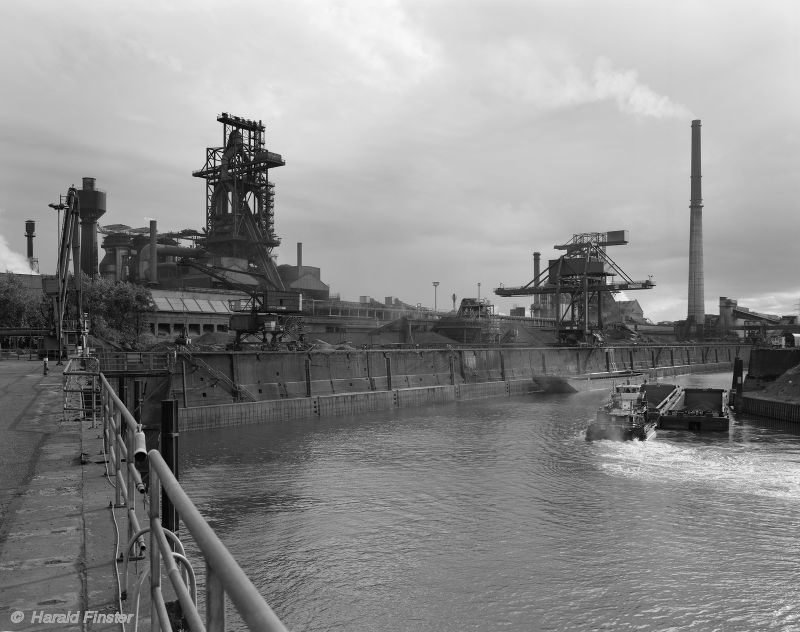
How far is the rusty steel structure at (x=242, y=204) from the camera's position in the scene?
11900 centimetres

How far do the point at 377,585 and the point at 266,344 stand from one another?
4391cm

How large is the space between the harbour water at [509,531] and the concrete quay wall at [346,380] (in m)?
8.28

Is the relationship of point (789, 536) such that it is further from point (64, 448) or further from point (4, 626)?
point (4, 626)

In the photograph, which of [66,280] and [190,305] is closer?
[66,280]

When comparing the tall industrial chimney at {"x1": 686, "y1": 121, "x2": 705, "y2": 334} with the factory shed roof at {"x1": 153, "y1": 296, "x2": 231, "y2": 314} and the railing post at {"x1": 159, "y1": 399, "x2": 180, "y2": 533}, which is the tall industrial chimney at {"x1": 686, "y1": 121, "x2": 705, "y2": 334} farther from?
the railing post at {"x1": 159, "y1": 399, "x2": 180, "y2": 533}

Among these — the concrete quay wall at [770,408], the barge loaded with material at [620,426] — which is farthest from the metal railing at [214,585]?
the concrete quay wall at [770,408]

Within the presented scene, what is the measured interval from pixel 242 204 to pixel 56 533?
118 meters

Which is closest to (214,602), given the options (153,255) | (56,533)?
(56,533)

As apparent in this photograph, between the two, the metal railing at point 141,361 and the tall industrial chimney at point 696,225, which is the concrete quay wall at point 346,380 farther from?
the tall industrial chimney at point 696,225

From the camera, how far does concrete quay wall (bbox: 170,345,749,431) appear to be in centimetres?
4484

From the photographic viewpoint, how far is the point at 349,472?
97.3 ft

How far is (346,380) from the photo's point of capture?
55.9 metres

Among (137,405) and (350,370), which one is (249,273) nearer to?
(350,370)

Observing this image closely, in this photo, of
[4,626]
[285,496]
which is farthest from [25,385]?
[4,626]
